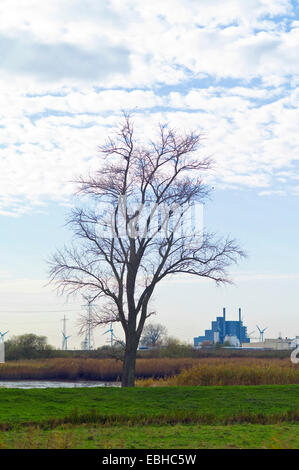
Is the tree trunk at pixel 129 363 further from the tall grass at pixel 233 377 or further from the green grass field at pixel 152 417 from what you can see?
the green grass field at pixel 152 417

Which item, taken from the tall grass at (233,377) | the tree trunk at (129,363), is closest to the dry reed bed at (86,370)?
the tree trunk at (129,363)

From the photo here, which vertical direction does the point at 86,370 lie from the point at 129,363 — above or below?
below

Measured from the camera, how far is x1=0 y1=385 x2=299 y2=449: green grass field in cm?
1191

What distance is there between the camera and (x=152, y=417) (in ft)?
51.4

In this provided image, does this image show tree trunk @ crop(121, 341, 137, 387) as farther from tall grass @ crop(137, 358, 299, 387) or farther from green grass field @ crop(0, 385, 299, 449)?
green grass field @ crop(0, 385, 299, 449)

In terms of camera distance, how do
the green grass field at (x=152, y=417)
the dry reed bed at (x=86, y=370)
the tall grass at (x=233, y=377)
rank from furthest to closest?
the dry reed bed at (x=86, y=370) → the tall grass at (x=233, y=377) → the green grass field at (x=152, y=417)

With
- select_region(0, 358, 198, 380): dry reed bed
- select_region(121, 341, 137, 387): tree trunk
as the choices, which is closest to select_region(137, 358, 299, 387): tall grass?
select_region(121, 341, 137, 387): tree trunk

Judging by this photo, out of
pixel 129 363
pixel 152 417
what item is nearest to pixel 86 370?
pixel 129 363

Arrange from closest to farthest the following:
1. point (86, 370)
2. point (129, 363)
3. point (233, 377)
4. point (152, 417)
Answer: point (152, 417), point (233, 377), point (129, 363), point (86, 370)

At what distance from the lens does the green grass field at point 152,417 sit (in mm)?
11914

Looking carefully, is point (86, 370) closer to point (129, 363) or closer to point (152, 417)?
point (129, 363)
